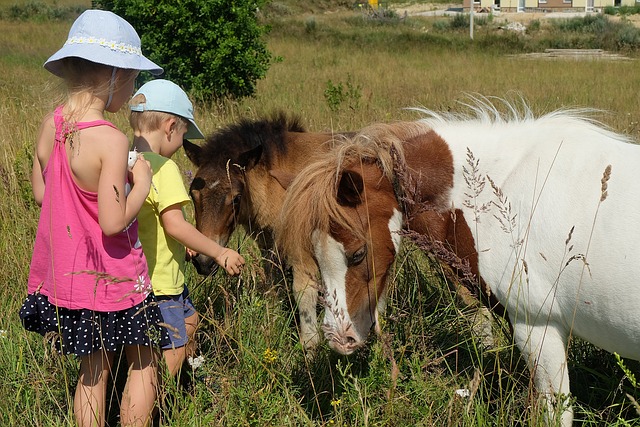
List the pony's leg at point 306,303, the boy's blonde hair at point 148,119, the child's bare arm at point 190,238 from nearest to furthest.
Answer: the child's bare arm at point 190,238
the boy's blonde hair at point 148,119
the pony's leg at point 306,303

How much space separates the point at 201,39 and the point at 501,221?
25.8 ft

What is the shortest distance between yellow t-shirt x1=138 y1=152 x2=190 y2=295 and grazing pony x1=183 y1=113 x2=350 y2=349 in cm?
69

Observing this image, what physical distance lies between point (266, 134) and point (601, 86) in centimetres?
988

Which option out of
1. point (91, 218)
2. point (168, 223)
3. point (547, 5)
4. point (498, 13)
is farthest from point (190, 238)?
point (547, 5)

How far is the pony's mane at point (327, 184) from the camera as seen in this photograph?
274 centimetres

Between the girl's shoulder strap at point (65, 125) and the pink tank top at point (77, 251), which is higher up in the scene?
the girl's shoulder strap at point (65, 125)

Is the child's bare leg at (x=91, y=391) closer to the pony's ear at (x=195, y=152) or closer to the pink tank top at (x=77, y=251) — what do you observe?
the pink tank top at (x=77, y=251)

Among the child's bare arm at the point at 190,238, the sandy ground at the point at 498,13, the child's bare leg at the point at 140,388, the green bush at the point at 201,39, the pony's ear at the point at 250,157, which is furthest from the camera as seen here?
the sandy ground at the point at 498,13

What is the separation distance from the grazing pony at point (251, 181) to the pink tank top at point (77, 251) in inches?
43.3

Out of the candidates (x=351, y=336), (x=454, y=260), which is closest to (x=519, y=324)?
(x=454, y=260)

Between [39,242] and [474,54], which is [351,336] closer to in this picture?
[39,242]

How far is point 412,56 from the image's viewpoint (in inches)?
795

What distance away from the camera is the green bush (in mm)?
9266

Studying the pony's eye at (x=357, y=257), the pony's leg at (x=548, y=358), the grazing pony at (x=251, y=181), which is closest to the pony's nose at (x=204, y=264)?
the grazing pony at (x=251, y=181)
